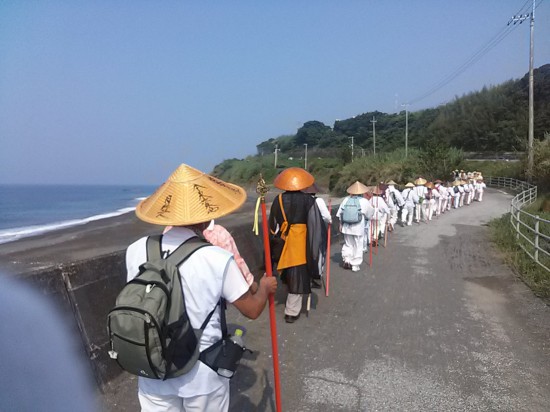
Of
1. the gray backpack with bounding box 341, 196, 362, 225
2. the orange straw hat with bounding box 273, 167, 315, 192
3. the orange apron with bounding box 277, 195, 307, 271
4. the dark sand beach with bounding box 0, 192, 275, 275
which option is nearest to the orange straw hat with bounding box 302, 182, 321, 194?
the orange straw hat with bounding box 273, 167, 315, 192

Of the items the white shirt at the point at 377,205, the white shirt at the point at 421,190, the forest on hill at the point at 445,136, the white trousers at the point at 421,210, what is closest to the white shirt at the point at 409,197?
the white shirt at the point at 421,190

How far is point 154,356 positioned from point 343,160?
57825 mm

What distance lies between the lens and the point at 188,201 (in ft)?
7.26

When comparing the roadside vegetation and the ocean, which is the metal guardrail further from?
the ocean

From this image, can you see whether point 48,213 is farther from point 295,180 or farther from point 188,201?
point 188,201

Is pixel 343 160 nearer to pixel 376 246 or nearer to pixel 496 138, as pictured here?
pixel 496 138

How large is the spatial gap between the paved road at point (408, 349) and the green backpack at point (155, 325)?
179 centimetres

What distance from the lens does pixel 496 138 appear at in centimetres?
6234

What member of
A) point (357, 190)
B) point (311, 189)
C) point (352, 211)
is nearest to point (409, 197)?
point (357, 190)

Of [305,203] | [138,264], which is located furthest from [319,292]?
[138,264]

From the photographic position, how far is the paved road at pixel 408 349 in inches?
140

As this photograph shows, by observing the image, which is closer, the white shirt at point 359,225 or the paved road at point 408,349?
the paved road at point 408,349

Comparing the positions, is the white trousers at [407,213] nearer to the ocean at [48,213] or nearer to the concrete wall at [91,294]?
the concrete wall at [91,294]

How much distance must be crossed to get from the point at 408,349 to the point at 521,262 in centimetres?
505
